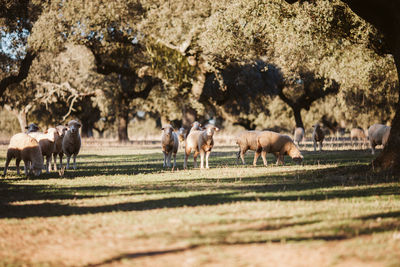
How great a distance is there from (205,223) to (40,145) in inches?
429

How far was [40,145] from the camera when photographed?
51.6 feet

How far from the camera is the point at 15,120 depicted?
77.4 meters

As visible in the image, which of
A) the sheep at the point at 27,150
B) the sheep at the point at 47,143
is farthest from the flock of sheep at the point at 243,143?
the sheep at the point at 27,150

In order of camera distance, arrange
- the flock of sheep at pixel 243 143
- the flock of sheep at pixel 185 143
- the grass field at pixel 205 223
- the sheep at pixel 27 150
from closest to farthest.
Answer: the grass field at pixel 205 223
the sheep at pixel 27 150
the flock of sheep at pixel 185 143
the flock of sheep at pixel 243 143

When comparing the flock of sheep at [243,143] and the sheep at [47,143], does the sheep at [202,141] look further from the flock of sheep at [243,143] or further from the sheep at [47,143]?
the sheep at [47,143]

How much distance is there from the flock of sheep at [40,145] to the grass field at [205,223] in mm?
2707

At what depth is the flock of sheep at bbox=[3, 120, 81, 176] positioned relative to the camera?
14.1 meters

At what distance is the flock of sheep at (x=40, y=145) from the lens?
14.1 metres

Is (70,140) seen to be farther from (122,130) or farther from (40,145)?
(122,130)

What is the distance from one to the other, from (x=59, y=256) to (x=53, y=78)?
49.2 m

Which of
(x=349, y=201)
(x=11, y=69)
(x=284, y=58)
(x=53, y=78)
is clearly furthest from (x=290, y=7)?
(x=53, y=78)

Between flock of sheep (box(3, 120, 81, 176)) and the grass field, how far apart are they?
2.71 m

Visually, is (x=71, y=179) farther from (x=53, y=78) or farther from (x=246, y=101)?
(x=53, y=78)

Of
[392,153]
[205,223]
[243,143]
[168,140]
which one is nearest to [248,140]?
[243,143]
